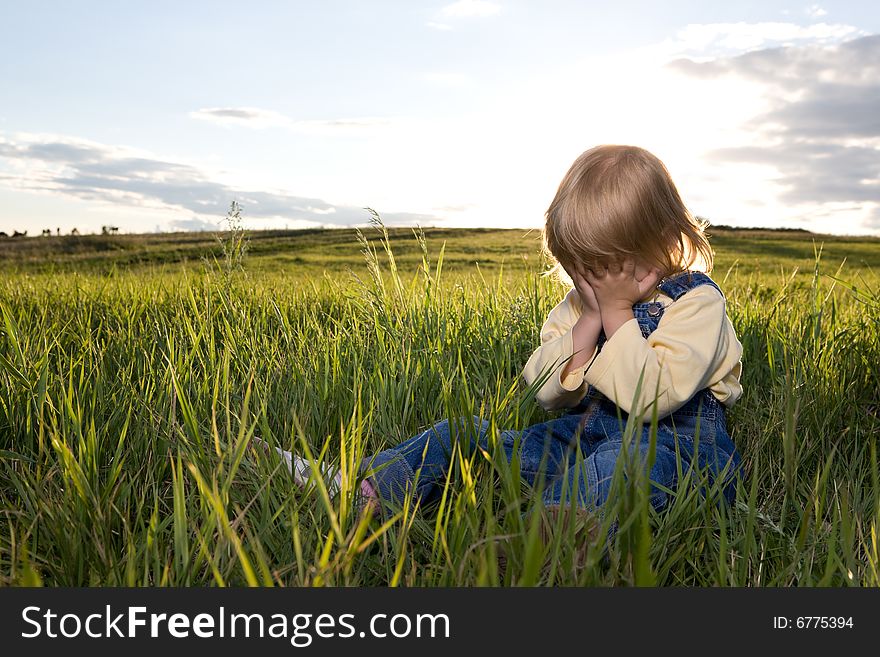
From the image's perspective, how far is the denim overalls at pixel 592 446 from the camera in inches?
78.0

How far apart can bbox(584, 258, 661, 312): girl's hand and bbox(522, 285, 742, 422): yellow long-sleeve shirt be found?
3.8 inches

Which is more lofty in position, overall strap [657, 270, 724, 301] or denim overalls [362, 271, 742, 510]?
overall strap [657, 270, 724, 301]

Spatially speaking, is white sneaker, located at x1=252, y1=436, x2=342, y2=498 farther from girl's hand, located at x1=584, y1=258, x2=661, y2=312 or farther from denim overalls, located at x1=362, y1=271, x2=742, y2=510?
girl's hand, located at x1=584, y1=258, x2=661, y2=312

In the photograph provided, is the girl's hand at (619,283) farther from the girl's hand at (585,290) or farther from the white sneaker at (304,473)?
the white sneaker at (304,473)

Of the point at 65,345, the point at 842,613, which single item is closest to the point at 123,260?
the point at 65,345

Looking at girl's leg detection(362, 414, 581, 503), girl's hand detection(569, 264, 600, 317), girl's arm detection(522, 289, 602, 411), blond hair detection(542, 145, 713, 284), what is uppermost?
blond hair detection(542, 145, 713, 284)

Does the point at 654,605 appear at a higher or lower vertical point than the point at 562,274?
lower

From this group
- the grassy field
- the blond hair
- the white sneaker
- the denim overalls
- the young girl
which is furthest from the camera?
the blond hair

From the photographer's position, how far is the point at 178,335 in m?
3.88

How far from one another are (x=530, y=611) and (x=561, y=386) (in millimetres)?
1238

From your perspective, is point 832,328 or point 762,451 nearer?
point 762,451

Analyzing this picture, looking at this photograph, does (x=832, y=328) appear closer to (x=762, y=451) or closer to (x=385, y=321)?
(x=762, y=451)

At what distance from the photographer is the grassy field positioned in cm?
138

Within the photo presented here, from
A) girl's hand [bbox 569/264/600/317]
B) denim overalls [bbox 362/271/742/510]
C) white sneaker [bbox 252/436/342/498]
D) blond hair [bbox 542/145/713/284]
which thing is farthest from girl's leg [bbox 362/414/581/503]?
blond hair [bbox 542/145/713/284]
